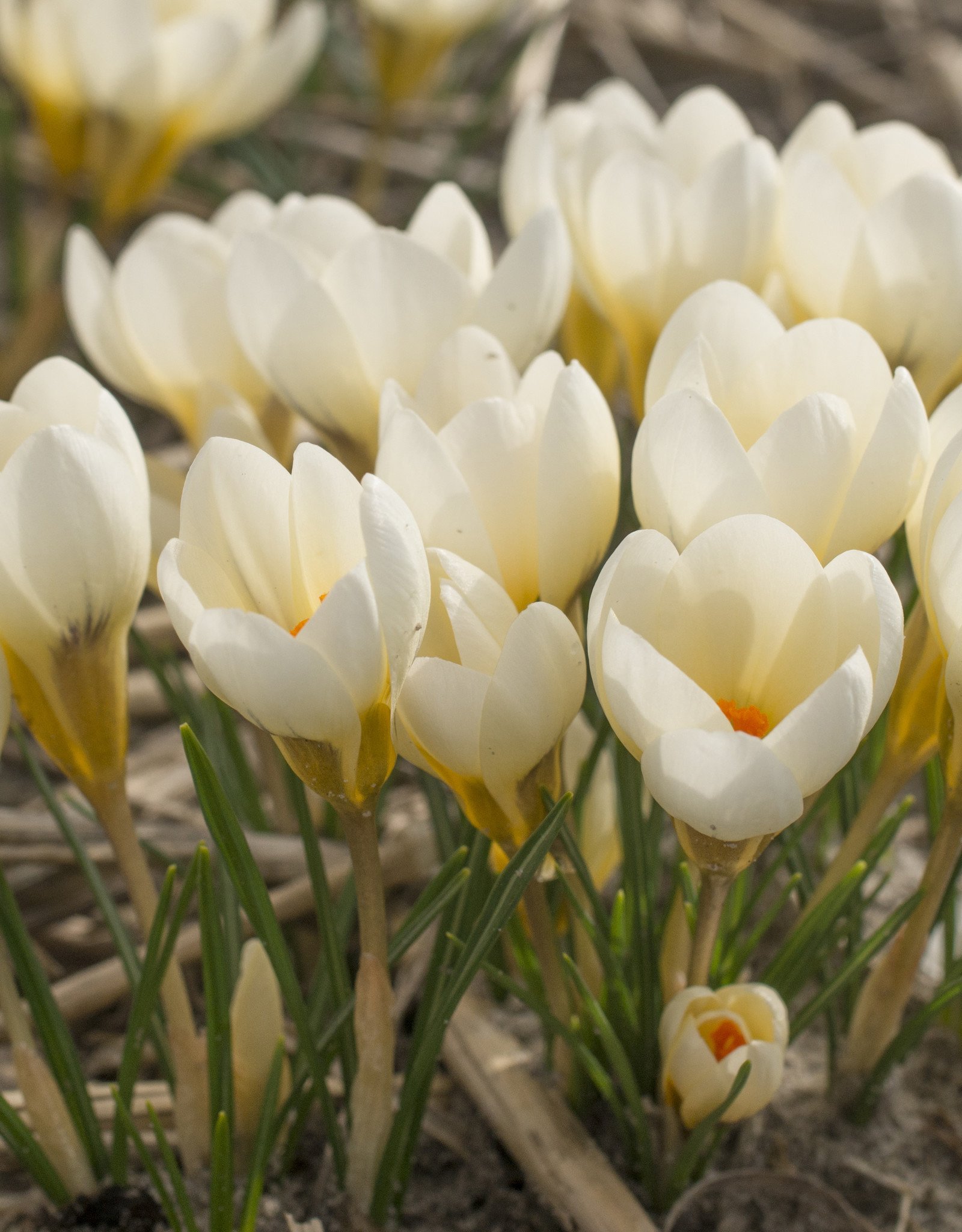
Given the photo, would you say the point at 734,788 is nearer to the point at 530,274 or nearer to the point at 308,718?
the point at 308,718

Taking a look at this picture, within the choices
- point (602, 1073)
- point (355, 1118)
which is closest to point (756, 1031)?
point (602, 1073)

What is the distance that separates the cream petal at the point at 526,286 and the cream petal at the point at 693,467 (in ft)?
0.64

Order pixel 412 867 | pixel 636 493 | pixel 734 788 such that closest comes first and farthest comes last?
pixel 734 788 < pixel 636 493 < pixel 412 867

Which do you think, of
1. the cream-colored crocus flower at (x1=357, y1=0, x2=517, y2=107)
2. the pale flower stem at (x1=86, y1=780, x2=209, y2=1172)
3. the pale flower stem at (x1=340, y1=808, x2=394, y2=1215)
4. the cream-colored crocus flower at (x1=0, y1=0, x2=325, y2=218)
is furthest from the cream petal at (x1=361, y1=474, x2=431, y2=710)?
the cream-colored crocus flower at (x1=357, y1=0, x2=517, y2=107)

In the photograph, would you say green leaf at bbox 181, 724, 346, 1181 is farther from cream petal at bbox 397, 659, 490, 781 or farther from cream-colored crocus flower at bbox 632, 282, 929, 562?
cream-colored crocus flower at bbox 632, 282, 929, 562

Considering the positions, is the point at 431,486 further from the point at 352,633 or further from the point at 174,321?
the point at 174,321

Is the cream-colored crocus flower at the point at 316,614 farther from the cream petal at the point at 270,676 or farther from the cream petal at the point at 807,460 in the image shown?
the cream petal at the point at 807,460

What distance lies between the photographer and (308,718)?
1.61 feet

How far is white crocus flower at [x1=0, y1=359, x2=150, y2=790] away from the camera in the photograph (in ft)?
1.68

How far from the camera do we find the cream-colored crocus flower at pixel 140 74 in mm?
1214

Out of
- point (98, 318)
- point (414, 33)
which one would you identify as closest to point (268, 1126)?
point (98, 318)

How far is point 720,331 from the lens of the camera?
24.5 inches

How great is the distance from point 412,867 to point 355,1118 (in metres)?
0.32

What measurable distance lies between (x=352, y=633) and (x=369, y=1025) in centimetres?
23
